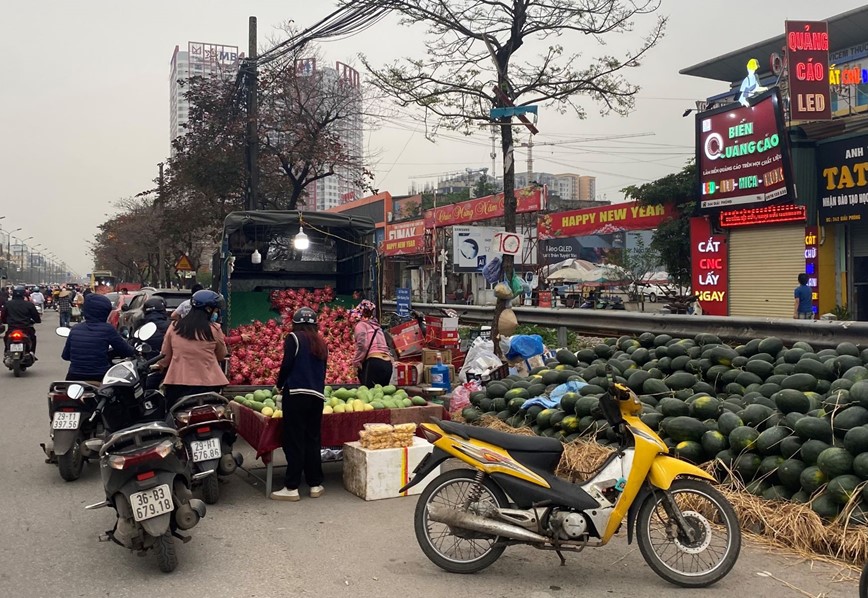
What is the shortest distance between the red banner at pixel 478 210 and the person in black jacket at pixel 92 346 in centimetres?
2368

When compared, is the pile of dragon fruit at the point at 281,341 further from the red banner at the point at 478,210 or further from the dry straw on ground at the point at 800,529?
the red banner at the point at 478,210

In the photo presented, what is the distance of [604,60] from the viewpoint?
1400cm

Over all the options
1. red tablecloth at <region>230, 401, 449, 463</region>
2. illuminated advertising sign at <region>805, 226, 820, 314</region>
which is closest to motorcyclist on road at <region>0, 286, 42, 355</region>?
red tablecloth at <region>230, 401, 449, 463</region>

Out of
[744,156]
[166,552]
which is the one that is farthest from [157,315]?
[744,156]

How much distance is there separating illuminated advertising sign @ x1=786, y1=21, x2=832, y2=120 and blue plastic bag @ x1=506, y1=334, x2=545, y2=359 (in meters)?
14.0

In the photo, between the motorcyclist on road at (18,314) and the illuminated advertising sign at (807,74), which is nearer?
the motorcyclist on road at (18,314)

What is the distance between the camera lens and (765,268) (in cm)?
2312

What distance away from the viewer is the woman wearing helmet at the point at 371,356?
9.43m

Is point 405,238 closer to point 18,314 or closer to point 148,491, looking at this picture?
point 18,314

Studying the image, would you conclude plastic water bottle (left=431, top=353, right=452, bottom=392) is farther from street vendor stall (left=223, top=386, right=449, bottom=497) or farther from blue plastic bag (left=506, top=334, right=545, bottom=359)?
street vendor stall (left=223, top=386, right=449, bottom=497)

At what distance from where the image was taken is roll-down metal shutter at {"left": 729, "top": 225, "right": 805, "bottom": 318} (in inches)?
881

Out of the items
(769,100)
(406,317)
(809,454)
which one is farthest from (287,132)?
(809,454)

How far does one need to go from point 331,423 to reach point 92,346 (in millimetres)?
2749

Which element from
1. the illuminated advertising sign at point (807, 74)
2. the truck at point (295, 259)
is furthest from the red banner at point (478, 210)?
the truck at point (295, 259)
